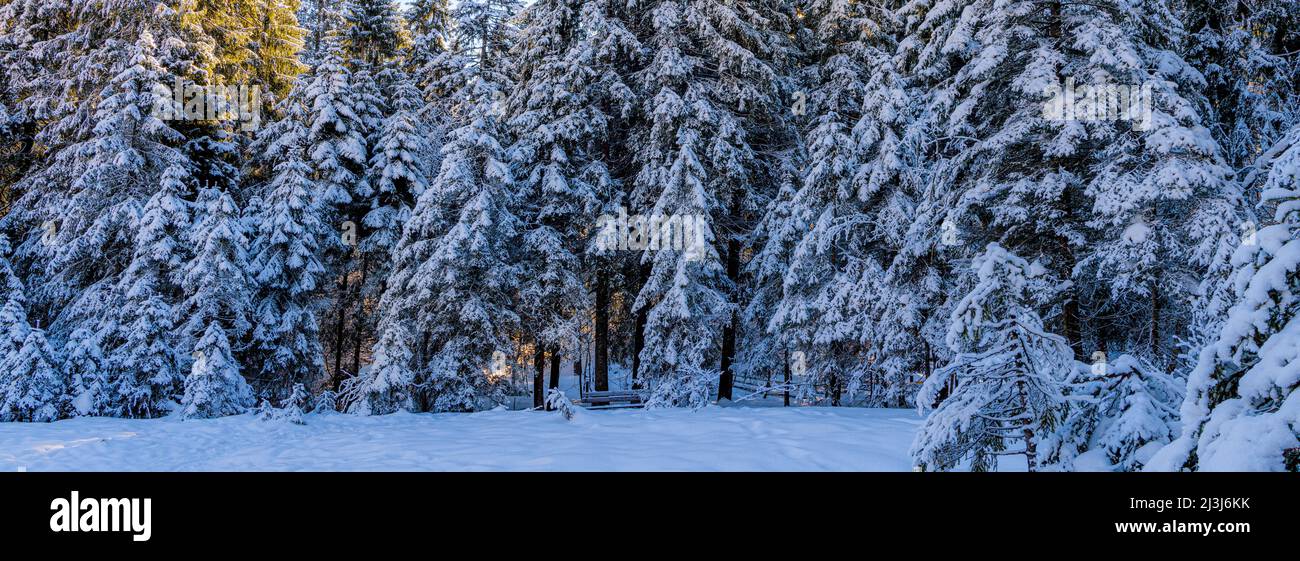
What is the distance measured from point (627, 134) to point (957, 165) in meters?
10.0

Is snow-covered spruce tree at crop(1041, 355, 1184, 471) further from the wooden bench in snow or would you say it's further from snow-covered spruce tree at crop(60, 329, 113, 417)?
snow-covered spruce tree at crop(60, 329, 113, 417)

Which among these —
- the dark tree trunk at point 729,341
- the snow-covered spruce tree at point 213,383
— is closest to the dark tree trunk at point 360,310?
the snow-covered spruce tree at point 213,383

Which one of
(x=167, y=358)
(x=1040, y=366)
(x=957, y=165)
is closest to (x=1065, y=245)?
(x=957, y=165)

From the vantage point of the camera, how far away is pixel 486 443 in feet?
27.4

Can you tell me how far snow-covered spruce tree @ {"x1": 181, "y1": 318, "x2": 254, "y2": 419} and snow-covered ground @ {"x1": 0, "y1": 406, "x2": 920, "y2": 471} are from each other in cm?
268

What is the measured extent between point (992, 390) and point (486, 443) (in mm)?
5889

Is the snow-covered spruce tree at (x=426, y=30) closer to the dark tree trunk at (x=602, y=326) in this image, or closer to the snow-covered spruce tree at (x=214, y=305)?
the snow-covered spruce tree at (x=214, y=305)

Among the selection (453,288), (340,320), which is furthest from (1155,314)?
(340,320)

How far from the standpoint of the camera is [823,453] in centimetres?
703

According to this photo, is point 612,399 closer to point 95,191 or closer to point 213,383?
point 213,383

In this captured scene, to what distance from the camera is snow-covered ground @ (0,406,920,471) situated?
6824 mm

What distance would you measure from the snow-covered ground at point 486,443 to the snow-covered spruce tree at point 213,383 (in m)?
2.68

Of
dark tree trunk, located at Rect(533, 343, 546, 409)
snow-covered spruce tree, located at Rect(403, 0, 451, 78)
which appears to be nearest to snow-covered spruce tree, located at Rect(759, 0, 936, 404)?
dark tree trunk, located at Rect(533, 343, 546, 409)
